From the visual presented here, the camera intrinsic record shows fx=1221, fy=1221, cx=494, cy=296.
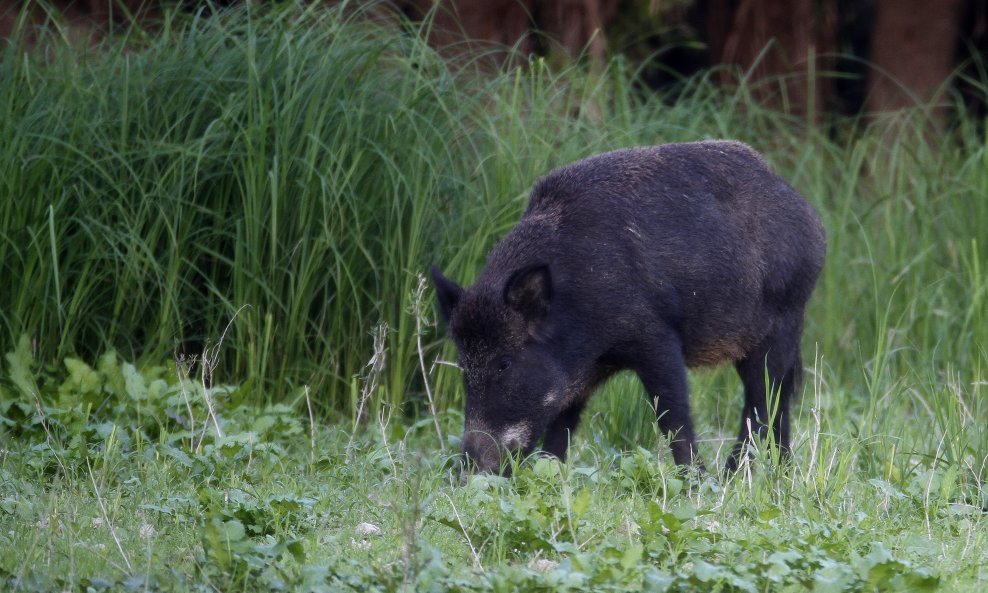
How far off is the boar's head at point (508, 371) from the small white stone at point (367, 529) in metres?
0.73

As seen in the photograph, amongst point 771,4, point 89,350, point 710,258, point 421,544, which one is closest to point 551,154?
point 710,258

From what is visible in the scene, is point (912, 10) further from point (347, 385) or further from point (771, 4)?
point (347, 385)

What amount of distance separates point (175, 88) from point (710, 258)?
281 cm

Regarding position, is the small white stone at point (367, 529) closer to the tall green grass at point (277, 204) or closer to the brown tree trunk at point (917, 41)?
the tall green grass at point (277, 204)

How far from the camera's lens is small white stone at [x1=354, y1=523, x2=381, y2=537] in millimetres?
3557

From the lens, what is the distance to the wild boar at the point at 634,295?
14.3 ft

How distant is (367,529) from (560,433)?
1362 mm

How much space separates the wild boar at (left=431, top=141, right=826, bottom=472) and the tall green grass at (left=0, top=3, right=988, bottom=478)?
1.56 feet

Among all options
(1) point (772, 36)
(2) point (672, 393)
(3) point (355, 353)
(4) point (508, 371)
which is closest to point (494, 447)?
(4) point (508, 371)

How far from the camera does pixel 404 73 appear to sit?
630 cm

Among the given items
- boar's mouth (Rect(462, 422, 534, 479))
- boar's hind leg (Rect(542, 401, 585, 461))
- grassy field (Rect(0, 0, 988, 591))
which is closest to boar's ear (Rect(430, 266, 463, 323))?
grassy field (Rect(0, 0, 988, 591))

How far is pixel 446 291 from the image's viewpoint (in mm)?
4473

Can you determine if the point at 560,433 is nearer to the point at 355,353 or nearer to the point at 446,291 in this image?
the point at 446,291

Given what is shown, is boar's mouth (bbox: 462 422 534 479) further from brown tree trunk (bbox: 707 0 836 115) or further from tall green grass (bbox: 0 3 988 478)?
brown tree trunk (bbox: 707 0 836 115)
